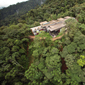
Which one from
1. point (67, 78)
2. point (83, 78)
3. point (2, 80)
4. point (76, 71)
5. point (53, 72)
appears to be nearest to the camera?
point (83, 78)

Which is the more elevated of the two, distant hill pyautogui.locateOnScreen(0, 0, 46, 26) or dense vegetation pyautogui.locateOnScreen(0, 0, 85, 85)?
distant hill pyautogui.locateOnScreen(0, 0, 46, 26)

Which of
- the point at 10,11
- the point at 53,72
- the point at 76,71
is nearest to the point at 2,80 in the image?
the point at 53,72

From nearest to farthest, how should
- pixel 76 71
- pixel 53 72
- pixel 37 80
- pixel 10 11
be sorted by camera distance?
pixel 76 71
pixel 53 72
pixel 37 80
pixel 10 11

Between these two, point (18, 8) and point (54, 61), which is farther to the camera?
point (18, 8)

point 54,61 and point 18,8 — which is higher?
point 18,8

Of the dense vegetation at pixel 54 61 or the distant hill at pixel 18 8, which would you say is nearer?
the dense vegetation at pixel 54 61

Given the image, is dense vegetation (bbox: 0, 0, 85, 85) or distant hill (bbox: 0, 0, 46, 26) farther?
distant hill (bbox: 0, 0, 46, 26)

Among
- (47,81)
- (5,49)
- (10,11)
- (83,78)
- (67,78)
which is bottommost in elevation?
(47,81)

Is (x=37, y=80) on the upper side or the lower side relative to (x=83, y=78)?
lower

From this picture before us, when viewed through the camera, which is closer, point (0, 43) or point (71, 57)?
point (71, 57)

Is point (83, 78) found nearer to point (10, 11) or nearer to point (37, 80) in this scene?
point (37, 80)

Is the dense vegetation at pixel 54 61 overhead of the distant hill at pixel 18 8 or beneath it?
beneath
